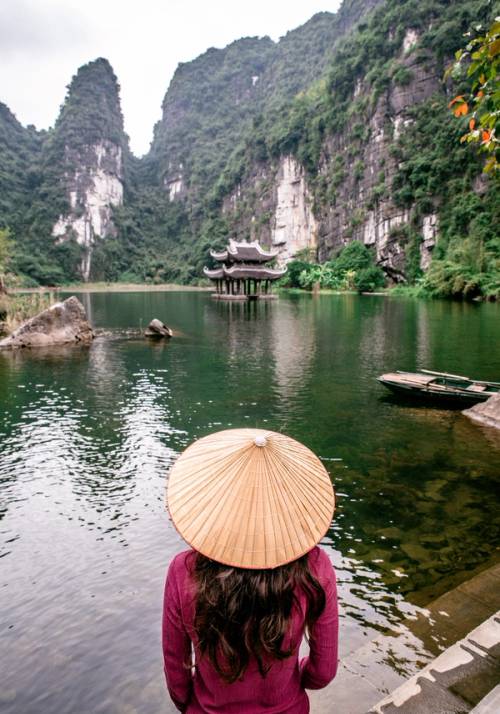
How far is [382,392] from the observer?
41.3 ft

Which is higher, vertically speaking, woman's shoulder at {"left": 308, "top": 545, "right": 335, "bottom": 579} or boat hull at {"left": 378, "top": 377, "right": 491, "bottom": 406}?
woman's shoulder at {"left": 308, "top": 545, "right": 335, "bottom": 579}

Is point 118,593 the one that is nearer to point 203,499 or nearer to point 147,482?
point 147,482

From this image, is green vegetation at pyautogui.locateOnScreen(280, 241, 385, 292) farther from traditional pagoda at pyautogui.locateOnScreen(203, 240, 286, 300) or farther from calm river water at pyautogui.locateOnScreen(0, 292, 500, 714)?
calm river water at pyautogui.locateOnScreen(0, 292, 500, 714)

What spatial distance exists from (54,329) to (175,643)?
20.9 metres

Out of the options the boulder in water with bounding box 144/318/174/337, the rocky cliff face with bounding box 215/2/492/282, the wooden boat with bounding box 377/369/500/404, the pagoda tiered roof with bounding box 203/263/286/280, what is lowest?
the wooden boat with bounding box 377/369/500/404

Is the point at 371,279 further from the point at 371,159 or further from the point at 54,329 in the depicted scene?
the point at 54,329

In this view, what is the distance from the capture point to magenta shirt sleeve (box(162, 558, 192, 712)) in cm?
161

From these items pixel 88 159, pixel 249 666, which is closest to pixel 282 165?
pixel 88 159

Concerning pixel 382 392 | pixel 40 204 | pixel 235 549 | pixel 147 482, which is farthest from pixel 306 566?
pixel 40 204

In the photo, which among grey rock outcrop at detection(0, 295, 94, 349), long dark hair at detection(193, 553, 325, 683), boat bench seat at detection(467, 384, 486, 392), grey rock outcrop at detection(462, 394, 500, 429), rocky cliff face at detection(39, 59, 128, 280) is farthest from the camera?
rocky cliff face at detection(39, 59, 128, 280)

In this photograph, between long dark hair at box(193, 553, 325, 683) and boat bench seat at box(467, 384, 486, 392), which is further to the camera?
boat bench seat at box(467, 384, 486, 392)

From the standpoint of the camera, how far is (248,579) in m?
→ 1.56

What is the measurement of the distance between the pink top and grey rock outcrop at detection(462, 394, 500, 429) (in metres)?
9.36

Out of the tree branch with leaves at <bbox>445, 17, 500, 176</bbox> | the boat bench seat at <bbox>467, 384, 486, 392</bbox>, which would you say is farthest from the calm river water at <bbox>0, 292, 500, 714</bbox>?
the tree branch with leaves at <bbox>445, 17, 500, 176</bbox>
